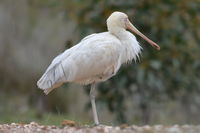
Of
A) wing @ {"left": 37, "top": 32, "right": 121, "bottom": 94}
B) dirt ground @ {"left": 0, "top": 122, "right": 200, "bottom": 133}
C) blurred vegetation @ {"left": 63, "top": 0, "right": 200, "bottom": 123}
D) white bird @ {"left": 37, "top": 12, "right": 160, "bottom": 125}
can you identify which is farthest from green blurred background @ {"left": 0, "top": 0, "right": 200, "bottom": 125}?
dirt ground @ {"left": 0, "top": 122, "right": 200, "bottom": 133}

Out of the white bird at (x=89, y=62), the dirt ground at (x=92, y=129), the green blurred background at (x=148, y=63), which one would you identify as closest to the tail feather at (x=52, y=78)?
the white bird at (x=89, y=62)

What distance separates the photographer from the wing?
458 inches

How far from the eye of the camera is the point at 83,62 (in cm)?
1179

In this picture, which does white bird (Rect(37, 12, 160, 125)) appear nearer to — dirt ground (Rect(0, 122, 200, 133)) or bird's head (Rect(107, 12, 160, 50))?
bird's head (Rect(107, 12, 160, 50))

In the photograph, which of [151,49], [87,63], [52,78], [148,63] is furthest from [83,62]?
[151,49]

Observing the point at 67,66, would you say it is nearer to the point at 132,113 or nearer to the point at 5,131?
the point at 5,131

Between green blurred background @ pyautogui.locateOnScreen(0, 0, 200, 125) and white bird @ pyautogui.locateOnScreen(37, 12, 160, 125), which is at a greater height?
green blurred background @ pyautogui.locateOnScreen(0, 0, 200, 125)

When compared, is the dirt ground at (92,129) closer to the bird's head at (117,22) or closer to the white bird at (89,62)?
the white bird at (89,62)

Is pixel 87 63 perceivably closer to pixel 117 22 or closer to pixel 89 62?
pixel 89 62

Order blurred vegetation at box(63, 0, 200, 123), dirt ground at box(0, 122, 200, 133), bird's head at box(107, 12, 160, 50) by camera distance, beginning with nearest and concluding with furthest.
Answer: dirt ground at box(0, 122, 200, 133) < bird's head at box(107, 12, 160, 50) < blurred vegetation at box(63, 0, 200, 123)

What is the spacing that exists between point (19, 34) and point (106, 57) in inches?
334

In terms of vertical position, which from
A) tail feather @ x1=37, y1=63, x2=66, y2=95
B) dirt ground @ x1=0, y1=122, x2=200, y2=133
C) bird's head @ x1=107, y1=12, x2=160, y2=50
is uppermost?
bird's head @ x1=107, y1=12, x2=160, y2=50

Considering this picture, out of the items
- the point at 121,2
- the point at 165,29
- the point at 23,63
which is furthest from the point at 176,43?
the point at 23,63

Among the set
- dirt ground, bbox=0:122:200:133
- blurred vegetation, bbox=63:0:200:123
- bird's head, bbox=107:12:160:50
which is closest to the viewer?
dirt ground, bbox=0:122:200:133
